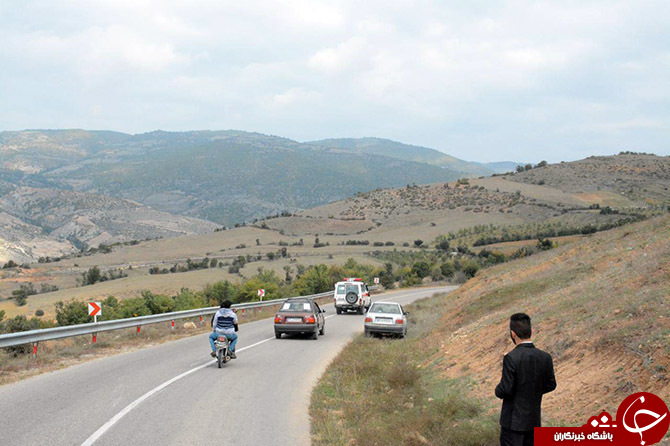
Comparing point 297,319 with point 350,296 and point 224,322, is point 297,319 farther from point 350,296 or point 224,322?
point 350,296

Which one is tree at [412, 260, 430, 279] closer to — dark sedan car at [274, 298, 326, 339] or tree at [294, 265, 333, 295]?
tree at [294, 265, 333, 295]

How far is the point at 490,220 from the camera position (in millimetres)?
96188

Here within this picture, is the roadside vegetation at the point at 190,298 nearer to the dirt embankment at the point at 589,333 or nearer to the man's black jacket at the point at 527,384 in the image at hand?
the dirt embankment at the point at 589,333

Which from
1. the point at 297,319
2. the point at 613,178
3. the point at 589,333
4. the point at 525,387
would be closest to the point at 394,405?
the point at 589,333

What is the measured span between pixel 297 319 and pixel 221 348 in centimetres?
708

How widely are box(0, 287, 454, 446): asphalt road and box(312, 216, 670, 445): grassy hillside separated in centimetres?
69

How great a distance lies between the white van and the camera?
34.4 m

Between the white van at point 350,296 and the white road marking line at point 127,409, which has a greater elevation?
the white road marking line at point 127,409

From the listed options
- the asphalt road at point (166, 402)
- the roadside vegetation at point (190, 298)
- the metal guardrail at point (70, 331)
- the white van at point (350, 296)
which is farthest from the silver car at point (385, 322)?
the white van at point (350, 296)

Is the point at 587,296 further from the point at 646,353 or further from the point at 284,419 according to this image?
the point at 284,419

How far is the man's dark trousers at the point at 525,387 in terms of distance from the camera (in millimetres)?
5062

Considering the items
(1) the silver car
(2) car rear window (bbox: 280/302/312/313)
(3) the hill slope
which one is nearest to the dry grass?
(2) car rear window (bbox: 280/302/312/313)

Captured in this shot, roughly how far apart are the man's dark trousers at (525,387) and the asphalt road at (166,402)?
3.64 m

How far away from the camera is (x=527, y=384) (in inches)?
201
